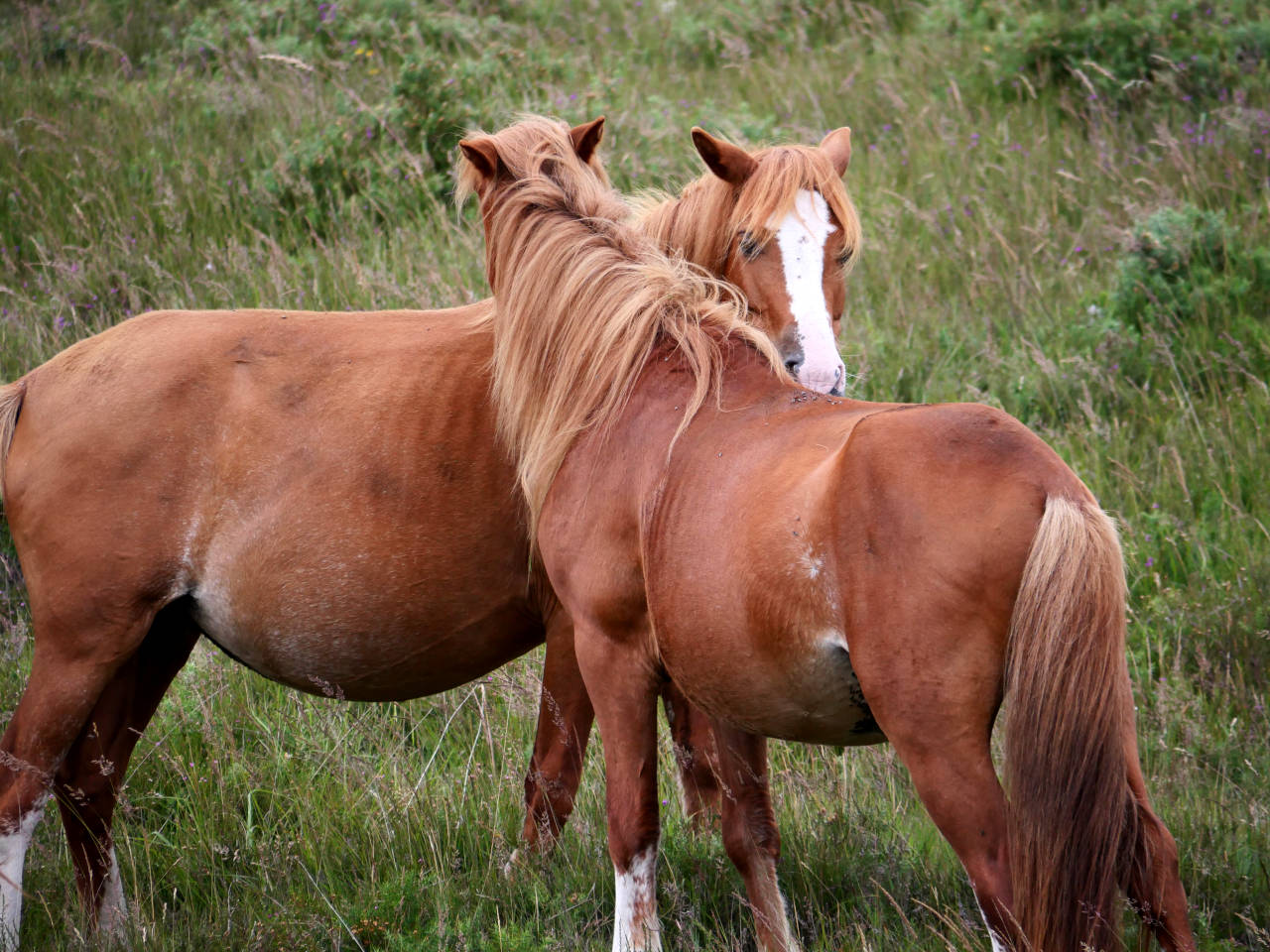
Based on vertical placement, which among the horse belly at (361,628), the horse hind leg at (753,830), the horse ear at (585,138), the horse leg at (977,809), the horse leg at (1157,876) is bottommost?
the horse hind leg at (753,830)

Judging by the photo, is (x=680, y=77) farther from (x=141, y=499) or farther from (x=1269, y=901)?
(x=1269, y=901)

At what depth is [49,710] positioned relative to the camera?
3.33 metres

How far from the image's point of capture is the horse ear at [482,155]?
328 cm

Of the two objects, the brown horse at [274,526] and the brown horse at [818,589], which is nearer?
the brown horse at [818,589]

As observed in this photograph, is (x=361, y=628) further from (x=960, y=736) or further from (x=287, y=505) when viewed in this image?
(x=960, y=736)

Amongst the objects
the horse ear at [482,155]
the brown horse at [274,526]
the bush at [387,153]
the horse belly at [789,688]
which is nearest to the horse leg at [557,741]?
the brown horse at [274,526]

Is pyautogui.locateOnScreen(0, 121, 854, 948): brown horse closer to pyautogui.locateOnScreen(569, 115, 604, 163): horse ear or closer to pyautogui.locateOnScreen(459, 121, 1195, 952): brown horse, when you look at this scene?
pyautogui.locateOnScreen(569, 115, 604, 163): horse ear

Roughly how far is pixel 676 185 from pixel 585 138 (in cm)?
350

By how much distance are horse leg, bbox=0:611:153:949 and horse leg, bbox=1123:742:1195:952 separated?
258 centimetres

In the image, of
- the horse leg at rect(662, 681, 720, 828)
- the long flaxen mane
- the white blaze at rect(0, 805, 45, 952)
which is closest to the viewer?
the long flaxen mane

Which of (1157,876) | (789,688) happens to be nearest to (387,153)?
(789,688)

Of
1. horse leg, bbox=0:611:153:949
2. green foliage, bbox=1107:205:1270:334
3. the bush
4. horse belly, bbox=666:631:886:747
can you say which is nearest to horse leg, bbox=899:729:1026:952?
horse belly, bbox=666:631:886:747

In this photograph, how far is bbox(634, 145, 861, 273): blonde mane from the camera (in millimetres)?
3764

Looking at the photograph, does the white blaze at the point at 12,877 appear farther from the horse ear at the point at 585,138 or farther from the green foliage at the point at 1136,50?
the green foliage at the point at 1136,50
